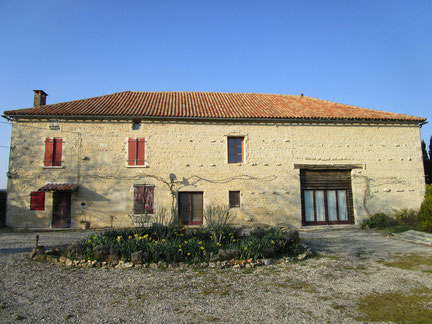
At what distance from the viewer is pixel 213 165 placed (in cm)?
1331

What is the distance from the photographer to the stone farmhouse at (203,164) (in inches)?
499

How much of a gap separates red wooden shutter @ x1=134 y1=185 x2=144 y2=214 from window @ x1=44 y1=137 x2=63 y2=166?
363 centimetres

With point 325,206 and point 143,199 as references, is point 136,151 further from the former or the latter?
point 325,206

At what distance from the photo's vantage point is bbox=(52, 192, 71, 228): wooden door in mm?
12562

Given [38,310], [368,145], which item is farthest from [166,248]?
[368,145]

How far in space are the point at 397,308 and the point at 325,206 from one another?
1005 cm

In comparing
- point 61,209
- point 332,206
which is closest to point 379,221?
point 332,206

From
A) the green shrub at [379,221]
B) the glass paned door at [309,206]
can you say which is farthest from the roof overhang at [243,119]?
the green shrub at [379,221]

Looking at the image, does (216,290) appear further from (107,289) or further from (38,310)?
(38,310)

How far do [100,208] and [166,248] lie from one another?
7.19m

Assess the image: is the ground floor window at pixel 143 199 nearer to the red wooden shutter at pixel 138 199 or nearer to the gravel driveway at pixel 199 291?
the red wooden shutter at pixel 138 199

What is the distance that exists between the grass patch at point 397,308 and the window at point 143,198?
9793 millimetres

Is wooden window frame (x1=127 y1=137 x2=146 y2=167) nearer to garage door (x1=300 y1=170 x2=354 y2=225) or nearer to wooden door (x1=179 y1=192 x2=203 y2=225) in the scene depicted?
wooden door (x1=179 y1=192 x2=203 y2=225)

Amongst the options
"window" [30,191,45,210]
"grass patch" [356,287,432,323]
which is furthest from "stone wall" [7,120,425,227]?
"grass patch" [356,287,432,323]
